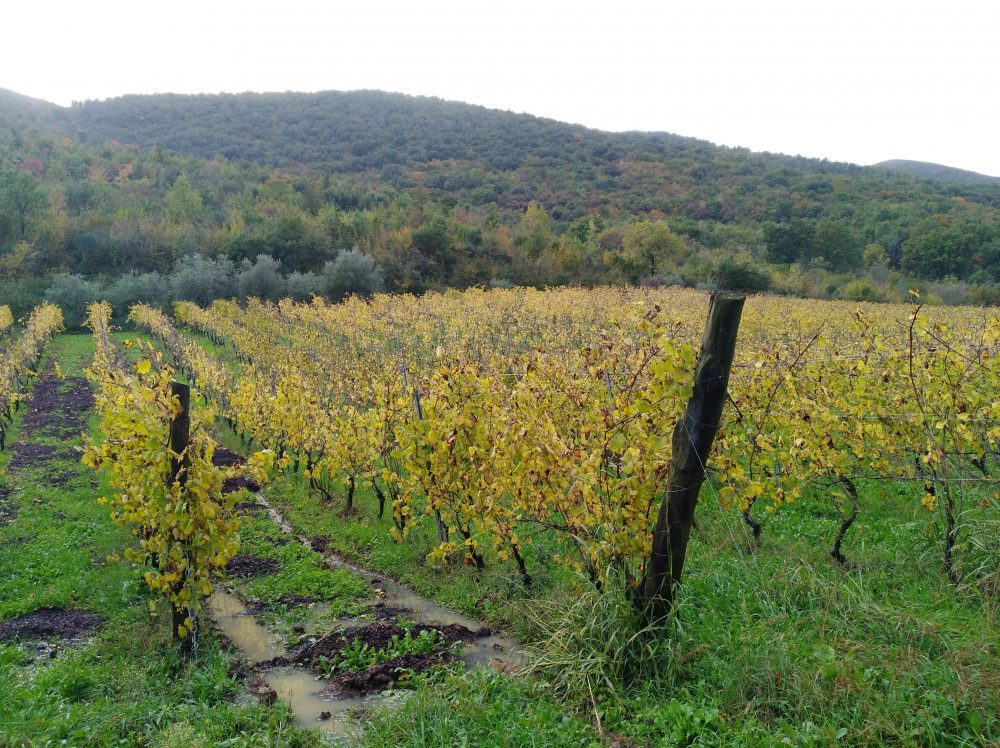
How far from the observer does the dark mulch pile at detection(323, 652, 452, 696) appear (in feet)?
16.8

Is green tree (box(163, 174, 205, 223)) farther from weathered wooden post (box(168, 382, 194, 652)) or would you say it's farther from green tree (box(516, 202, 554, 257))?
weathered wooden post (box(168, 382, 194, 652))

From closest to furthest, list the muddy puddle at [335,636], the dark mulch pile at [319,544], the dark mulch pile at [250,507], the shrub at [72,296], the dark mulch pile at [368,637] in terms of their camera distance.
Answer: the muddy puddle at [335,636], the dark mulch pile at [368,637], the dark mulch pile at [319,544], the dark mulch pile at [250,507], the shrub at [72,296]

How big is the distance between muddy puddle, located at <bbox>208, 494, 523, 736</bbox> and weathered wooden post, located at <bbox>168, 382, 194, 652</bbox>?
682 mm

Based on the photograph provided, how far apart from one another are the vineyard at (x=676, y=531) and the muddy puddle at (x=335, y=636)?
25cm

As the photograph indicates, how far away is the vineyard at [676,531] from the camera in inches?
154

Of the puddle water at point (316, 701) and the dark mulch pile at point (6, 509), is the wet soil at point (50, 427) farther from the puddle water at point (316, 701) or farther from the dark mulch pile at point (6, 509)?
the puddle water at point (316, 701)

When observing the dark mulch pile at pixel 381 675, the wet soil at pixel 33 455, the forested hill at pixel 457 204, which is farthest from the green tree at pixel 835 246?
the dark mulch pile at pixel 381 675

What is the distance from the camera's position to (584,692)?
434cm

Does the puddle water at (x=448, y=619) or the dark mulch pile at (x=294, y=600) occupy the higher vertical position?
the puddle water at (x=448, y=619)

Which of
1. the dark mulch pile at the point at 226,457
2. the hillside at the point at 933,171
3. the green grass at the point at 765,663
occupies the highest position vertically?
Result: the hillside at the point at 933,171

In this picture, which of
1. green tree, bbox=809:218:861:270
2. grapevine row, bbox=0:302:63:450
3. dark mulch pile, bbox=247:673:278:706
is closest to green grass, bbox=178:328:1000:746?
dark mulch pile, bbox=247:673:278:706

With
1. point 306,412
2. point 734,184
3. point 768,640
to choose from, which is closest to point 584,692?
point 768,640

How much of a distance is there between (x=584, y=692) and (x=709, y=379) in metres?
2.47

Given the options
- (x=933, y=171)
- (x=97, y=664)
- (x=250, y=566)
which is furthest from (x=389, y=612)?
(x=933, y=171)
